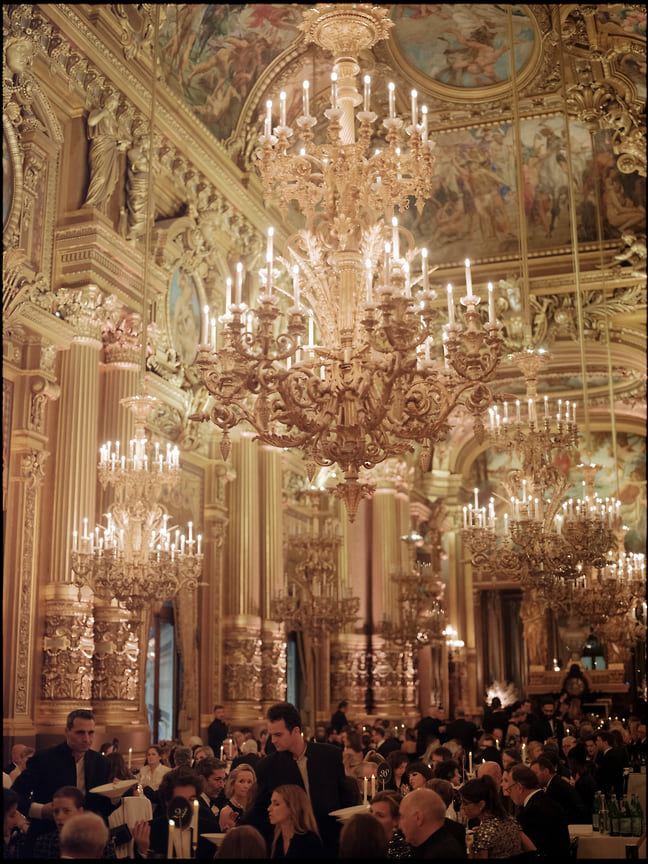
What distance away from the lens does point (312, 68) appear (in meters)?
16.3

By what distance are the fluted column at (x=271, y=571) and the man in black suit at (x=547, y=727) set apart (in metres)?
4.18

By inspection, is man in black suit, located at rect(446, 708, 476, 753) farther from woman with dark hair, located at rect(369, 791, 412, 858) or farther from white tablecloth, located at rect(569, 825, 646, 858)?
woman with dark hair, located at rect(369, 791, 412, 858)

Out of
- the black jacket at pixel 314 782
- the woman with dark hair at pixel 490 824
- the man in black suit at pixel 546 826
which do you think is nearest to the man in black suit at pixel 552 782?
the man in black suit at pixel 546 826

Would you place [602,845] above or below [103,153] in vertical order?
below

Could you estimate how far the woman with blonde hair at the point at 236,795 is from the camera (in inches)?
237

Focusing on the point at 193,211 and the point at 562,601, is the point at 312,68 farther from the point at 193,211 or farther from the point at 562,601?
the point at 562,601

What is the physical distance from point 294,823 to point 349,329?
13.8 feet

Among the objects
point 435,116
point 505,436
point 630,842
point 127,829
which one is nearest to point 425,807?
point 127,829

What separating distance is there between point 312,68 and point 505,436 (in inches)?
321

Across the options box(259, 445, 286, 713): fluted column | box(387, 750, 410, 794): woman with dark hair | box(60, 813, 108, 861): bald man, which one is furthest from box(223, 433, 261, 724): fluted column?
box(60, 813, 108, 861): bald man

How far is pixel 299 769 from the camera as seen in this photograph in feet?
Result: 16.5

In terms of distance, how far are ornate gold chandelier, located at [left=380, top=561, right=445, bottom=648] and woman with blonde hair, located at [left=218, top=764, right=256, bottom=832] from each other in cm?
1456

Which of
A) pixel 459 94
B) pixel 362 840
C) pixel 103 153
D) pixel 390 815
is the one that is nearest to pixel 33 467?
pixel 103 153

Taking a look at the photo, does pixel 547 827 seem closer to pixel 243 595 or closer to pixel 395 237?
pixel 395 237
